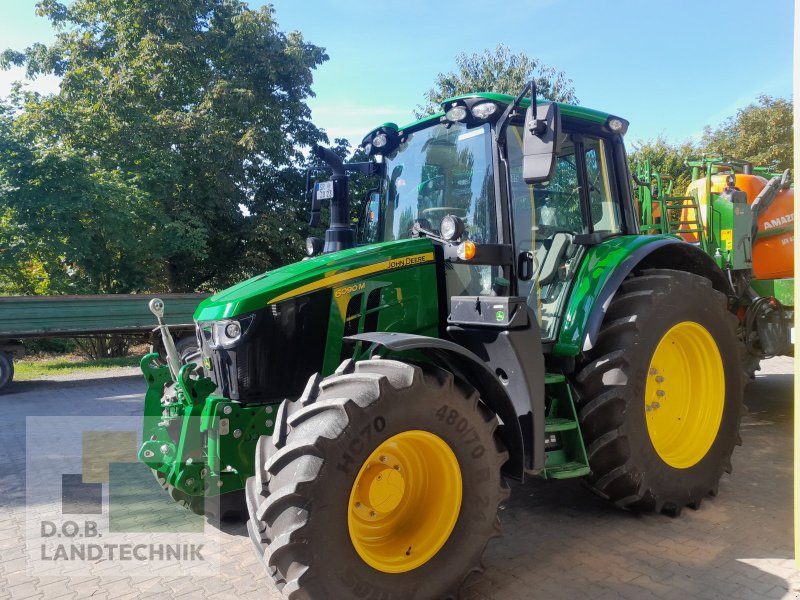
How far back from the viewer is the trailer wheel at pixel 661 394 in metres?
3.76

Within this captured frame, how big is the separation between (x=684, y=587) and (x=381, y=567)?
1669 millimetres

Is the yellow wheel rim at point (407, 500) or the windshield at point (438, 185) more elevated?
the windshield at point (438, 185)

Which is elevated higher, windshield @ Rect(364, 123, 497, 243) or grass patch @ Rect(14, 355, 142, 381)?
windshield @ Rect(364, 123, 497, 243)

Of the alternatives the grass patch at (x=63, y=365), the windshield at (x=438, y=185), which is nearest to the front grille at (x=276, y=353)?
the windshield at (x=438, y=185)

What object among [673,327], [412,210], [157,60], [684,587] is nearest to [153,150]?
[157,60]

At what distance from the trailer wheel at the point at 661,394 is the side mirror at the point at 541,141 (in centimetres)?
131

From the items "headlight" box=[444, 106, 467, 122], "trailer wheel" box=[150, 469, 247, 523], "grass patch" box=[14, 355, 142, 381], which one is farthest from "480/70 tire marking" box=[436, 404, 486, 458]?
"grass patch" box=[14, 355, 142, 381]

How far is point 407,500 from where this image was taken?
3043 mm

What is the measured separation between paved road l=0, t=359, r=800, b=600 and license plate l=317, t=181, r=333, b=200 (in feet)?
7.86

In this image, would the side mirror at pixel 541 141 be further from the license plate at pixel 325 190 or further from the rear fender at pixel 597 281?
the license plate at pixel 325 190

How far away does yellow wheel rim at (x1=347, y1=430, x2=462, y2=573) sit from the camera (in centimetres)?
286

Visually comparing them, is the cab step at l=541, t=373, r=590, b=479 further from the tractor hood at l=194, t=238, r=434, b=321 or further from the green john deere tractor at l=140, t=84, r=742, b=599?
the tractor hood at l=194, t=238, r=434, b=321

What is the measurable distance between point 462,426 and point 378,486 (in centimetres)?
50

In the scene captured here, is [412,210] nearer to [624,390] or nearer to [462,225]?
[462,225]
